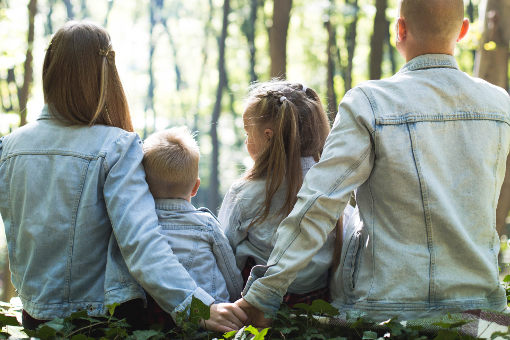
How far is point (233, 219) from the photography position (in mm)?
3125

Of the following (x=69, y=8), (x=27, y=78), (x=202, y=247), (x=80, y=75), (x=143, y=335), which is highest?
(x=69, y=8)

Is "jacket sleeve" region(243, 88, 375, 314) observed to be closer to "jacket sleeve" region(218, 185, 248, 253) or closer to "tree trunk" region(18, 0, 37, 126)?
"jacket sleeve" region(218, 185, 248, 253)

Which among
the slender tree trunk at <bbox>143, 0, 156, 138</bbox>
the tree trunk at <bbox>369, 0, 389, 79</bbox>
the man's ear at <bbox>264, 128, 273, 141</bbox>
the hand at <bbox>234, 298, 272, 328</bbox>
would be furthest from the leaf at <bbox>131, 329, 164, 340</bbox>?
the slender tree trunk at <bbox>143, 0, 156, 138</bbox>

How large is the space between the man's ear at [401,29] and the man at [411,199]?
11 cm

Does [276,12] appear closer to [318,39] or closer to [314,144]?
[314,144]

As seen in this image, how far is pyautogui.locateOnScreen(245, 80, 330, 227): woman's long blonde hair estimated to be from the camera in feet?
9.99

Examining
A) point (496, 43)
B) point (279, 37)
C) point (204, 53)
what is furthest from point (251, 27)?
point (496, 43)

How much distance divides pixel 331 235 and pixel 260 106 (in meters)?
0.81

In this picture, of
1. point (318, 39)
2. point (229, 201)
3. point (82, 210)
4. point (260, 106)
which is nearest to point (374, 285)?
point (229, 201)

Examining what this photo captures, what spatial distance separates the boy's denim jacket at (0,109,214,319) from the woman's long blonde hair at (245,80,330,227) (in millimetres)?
631

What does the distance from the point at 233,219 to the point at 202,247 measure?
9.9 inches

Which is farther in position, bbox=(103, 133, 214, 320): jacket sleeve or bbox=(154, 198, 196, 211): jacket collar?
bbox=(154, 198, 196, 211): jacket collar

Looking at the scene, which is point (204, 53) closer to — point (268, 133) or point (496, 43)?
point (496, 43)

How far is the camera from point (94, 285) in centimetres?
286
